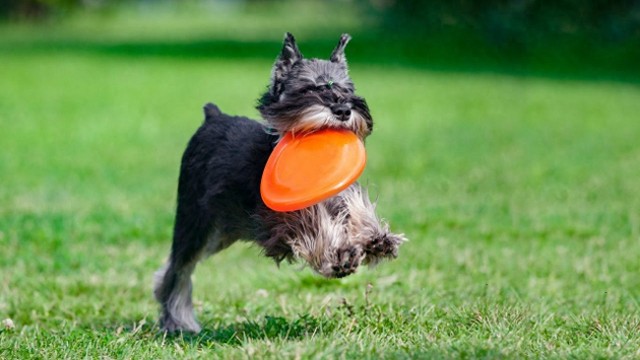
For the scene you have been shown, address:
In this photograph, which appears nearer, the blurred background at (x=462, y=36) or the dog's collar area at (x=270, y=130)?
the dog's collar area at (x=270, y=130)

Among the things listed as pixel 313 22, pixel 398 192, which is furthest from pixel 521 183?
pixel 313 22

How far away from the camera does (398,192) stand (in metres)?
11.8

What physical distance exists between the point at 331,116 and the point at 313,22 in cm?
3698

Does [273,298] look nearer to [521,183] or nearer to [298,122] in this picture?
[298,122]

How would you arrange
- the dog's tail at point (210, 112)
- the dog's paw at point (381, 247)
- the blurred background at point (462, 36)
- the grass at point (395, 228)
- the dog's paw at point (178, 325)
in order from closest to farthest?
1. the dog's paw at point (381, 247)
2. the grass at point (395, 228)
3. the dog's paw at point (178, 325)
4. the dog's tail at point (210, 112)
5. the blurred background at point (462, 36)

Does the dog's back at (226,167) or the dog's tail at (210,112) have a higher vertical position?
the dog's tail at (210,112)

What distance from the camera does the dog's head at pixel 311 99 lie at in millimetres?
5352

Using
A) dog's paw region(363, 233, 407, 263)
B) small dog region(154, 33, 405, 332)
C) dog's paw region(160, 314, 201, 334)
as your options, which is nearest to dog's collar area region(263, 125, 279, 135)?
small dog region(154, 33, 405, 332)

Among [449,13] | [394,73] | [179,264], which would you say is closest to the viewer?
[179,264]

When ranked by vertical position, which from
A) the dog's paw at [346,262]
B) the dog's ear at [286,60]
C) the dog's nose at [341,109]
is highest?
the dog's ear at [286,60]

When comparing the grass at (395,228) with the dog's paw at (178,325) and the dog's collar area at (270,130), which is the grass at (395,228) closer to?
the dog's paw at (178,325)

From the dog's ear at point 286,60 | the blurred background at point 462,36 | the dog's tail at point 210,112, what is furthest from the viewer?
the blurred background at point 462,36

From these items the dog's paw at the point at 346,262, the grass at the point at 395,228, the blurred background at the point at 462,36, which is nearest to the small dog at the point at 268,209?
the dog's paw at the point at 346,262

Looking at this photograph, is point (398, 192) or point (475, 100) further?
point (475, 100)
